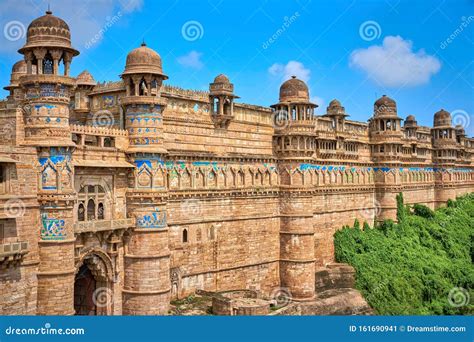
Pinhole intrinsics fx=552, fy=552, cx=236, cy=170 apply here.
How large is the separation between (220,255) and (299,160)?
717cm

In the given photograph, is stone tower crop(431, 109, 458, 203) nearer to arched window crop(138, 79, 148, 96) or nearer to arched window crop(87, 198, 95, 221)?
arched window crop(138, 79, 148, 96)

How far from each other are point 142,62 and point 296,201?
41.1 feet

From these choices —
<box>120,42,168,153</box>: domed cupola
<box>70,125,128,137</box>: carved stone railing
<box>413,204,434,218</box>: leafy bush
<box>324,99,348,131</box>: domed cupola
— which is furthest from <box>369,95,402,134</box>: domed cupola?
<box>70,125,128,137</box>: carved stone railing

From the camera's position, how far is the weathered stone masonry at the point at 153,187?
18.9 meters

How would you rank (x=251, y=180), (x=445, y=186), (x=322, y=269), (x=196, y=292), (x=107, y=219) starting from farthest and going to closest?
(x=445, y=186), (x=322, y=269), (x=251, y=180), (x=196, y=292), (x=107, y=219)

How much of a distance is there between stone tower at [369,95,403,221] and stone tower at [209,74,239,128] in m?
16.8

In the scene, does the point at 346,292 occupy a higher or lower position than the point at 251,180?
lower

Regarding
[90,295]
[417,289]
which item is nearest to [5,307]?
[90,295]

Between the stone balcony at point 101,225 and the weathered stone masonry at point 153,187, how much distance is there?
0.18 ft

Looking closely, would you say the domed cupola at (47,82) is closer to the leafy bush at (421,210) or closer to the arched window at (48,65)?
the arched window at (48,65)

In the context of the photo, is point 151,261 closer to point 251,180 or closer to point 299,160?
point 251,180

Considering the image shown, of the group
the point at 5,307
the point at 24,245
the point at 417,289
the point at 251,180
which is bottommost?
the point at 417,289

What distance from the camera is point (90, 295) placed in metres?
22.4

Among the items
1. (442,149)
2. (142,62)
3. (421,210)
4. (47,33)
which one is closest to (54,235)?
(47,33)
